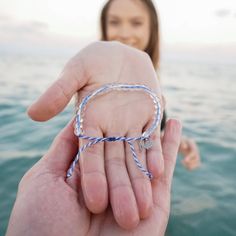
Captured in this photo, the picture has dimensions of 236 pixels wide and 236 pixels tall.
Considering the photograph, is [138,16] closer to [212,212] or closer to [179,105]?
[212,212]

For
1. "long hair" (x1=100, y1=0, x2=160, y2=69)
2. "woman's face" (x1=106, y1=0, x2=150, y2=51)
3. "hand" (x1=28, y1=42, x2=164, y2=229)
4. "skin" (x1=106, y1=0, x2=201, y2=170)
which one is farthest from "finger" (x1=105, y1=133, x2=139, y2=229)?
"long hair" (x1=100, y1=0, x2=160, y2=69)

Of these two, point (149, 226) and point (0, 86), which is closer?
point (149, 226)

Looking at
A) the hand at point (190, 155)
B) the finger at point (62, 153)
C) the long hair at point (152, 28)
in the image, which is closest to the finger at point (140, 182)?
the finger at point (62, 153)

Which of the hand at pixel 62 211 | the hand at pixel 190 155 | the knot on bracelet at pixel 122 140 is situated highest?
the knot on bracelet at pixel 122 140

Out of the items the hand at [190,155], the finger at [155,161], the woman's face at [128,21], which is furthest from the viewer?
the woman's face at [128,21]

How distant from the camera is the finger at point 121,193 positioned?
42.3 inches

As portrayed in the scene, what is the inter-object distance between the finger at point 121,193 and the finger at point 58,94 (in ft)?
0.95

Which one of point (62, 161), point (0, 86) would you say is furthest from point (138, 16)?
point (0, 86)

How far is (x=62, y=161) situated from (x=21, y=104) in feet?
11.9

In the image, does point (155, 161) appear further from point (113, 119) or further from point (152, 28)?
point (152, 28)

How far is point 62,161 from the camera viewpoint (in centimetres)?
140

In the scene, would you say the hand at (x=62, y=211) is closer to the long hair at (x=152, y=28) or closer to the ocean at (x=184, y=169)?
the ocean at (x=184, y=169)

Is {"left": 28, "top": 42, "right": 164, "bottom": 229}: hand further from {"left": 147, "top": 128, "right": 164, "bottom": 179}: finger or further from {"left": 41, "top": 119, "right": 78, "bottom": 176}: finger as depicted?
{"left": 41, "top": 119, "right": 78, "bottom": 176}: finger

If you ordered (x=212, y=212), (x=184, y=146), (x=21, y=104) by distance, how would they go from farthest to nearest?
(x=21, y=104) → (x=184, y=146) → (x=212, y=212)
